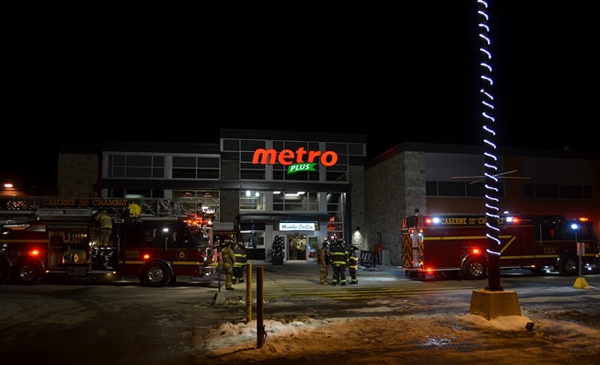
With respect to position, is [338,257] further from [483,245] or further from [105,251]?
[105,251]

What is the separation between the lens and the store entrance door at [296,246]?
34.6m

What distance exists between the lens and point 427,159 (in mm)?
29734

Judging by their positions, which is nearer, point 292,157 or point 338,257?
point 338,257

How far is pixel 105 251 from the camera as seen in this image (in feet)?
56.3

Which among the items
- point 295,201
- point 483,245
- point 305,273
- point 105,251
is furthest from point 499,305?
point 295,201

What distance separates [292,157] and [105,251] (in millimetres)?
19144

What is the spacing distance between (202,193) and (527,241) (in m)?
21.7

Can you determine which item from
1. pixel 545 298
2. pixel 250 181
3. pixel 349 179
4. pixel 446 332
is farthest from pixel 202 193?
pixel 446 332

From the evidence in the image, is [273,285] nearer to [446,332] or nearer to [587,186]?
[446,332]

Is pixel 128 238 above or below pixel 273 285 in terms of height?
above

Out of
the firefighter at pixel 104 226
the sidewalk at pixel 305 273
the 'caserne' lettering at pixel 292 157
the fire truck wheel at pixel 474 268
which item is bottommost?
the sidewalk at pixel 305 273

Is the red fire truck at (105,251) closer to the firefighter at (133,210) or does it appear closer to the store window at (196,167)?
the firefighter at (133,210)

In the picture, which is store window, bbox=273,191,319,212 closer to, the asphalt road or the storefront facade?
the storefront facade

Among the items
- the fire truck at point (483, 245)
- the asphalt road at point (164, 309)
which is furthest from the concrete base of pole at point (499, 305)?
the fire truck at point (483, 245)
